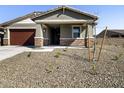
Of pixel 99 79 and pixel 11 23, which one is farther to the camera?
pixel 11 23

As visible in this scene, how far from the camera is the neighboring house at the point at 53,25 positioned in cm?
2092

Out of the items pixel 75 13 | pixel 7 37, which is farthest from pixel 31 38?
pixel 75 13

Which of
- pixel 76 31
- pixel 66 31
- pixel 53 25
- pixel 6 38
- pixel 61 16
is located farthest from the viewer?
pixel 6 38

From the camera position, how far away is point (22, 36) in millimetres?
28047

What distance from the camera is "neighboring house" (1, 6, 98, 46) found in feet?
68.6

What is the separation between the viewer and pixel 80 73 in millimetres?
8008

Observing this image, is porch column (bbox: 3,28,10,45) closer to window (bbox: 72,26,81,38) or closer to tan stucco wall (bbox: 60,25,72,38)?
tan stucco wall (bbox: 60,25,72,38)

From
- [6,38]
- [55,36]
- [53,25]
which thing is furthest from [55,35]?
[6,38]

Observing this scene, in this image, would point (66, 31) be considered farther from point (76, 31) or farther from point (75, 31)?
point (76, 31)

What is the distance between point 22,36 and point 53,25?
19.0 feet
